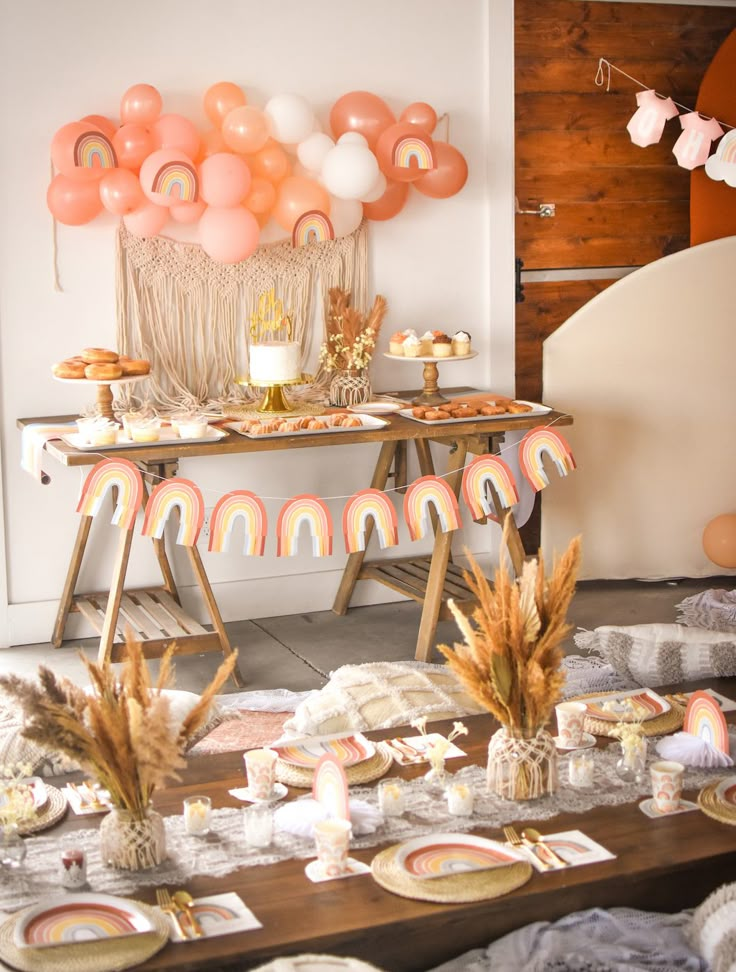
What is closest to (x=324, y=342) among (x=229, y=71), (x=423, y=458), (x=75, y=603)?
(x=423, y=458)

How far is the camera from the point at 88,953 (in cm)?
182

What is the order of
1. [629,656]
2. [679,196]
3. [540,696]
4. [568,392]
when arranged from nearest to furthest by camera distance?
[540,696] → [629,656] → [568,392] → [679,196]

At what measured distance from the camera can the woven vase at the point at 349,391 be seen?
457cm

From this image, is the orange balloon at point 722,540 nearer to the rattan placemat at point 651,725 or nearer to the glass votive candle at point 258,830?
the rattan placemat at point 651,725

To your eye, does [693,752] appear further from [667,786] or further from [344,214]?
[344,214]

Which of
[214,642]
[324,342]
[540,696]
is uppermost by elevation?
[324,342]

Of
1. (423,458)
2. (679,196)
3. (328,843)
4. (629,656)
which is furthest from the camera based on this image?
(679,196)

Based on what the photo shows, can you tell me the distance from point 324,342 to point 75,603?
1.30m

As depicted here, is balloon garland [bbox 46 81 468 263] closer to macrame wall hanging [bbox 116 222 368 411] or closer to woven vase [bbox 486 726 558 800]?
macrame wall hanging [bbox 116 222 368 411]

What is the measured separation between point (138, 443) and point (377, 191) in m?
1.29

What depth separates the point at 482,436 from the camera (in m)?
4.45

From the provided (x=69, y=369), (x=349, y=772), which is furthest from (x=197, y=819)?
(x=69, y=369)

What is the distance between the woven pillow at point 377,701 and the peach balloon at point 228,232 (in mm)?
1565

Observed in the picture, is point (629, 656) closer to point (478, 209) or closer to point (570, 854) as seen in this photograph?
point (570, 854)
